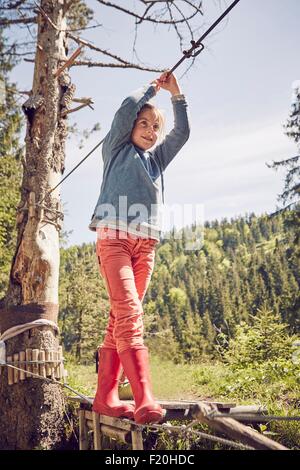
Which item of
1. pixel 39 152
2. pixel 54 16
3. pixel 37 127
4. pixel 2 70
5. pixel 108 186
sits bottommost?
pixel 108 186

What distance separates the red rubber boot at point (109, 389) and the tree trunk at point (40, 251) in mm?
1350

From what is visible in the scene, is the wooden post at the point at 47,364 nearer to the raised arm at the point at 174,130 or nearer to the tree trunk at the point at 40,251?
the tree trunk at the point at 40,251

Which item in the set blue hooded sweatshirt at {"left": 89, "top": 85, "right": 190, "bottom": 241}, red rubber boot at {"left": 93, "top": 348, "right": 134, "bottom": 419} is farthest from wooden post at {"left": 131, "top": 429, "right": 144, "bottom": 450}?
blue hooded sweatshirt at {"left": 89, "top": 85, "right": 190, "bottom": 241}

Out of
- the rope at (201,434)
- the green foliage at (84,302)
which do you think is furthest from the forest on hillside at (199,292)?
the rope at (201,434)

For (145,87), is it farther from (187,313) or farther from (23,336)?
(187,313)

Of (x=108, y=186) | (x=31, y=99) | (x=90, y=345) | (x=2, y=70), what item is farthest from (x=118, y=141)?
(x=90, y=345)

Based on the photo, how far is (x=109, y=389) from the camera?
235cm

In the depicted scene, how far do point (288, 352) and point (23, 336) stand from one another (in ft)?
13.7

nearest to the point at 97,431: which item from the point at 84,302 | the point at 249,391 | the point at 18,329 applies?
the point at 18,329

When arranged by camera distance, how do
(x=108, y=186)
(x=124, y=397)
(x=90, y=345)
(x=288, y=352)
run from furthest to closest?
(x=90, y=345) → (x=288, y=352) → (x=124, y=397) → (x=108, y=186)

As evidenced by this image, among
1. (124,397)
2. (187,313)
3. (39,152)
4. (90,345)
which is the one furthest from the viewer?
(187,313)

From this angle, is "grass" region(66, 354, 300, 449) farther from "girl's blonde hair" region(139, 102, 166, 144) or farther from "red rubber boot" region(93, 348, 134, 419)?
"girl's blonde hair" region(139, 102, 166, 144)

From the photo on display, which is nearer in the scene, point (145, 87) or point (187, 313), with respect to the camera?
point (145, 87)

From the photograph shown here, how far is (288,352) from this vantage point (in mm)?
6242
